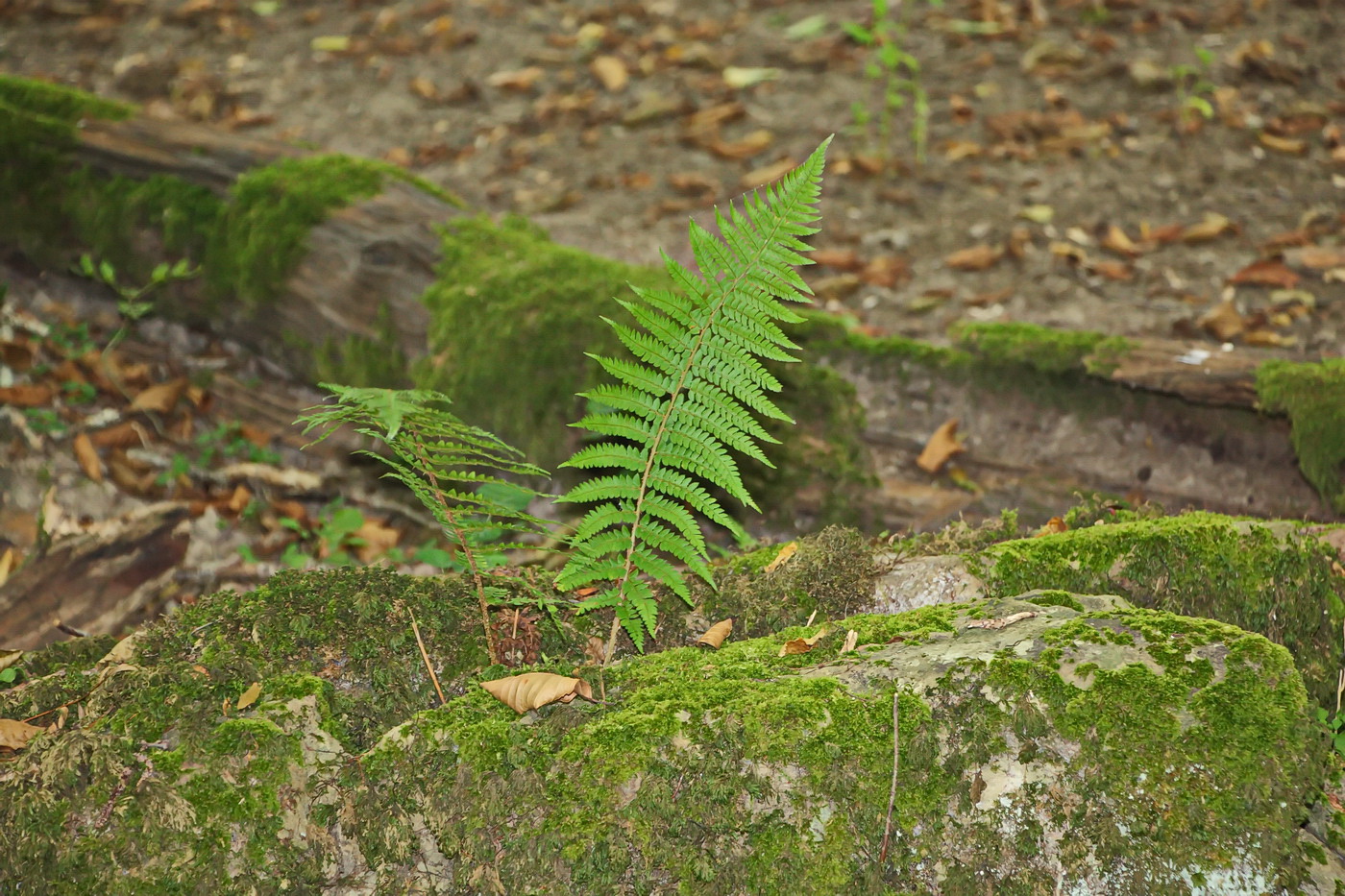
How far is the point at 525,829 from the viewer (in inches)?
72.5

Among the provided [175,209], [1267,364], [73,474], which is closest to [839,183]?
[1267,364]

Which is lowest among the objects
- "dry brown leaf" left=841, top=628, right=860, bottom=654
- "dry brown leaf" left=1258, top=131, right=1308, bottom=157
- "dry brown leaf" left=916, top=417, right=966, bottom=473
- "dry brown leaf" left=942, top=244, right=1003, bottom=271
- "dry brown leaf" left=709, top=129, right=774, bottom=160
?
"dry brown leaf" left=916, top=417, right=966, bottom=473

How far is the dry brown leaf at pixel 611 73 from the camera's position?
7301mm

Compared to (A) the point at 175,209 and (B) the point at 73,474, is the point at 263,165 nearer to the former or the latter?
(A) the point at 175,209

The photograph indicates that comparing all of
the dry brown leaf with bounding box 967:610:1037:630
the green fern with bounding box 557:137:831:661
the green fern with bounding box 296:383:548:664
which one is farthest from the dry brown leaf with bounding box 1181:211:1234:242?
the green fern with bounding box 296:383:548:664

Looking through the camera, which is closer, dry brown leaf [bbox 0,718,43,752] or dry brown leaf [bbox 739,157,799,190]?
dry brown leaf [bbox 0,718,43,752]

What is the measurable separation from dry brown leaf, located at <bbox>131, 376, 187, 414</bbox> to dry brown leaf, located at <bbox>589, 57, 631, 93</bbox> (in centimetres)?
401

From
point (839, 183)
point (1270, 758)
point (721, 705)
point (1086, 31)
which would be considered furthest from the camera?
point (1086, 31)

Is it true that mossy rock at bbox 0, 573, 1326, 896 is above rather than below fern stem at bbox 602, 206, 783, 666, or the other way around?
below

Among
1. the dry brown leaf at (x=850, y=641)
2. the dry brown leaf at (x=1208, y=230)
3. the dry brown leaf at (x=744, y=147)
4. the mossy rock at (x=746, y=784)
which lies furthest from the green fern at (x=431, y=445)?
the dry brown leaf at (x=744, y=147)

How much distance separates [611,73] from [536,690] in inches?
245

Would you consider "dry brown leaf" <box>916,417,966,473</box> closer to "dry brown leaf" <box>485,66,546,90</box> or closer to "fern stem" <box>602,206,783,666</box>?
"fern stem" <box>602,206,783,666</box>

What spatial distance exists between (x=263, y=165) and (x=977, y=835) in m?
4.30

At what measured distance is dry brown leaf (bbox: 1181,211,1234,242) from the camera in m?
5.27
